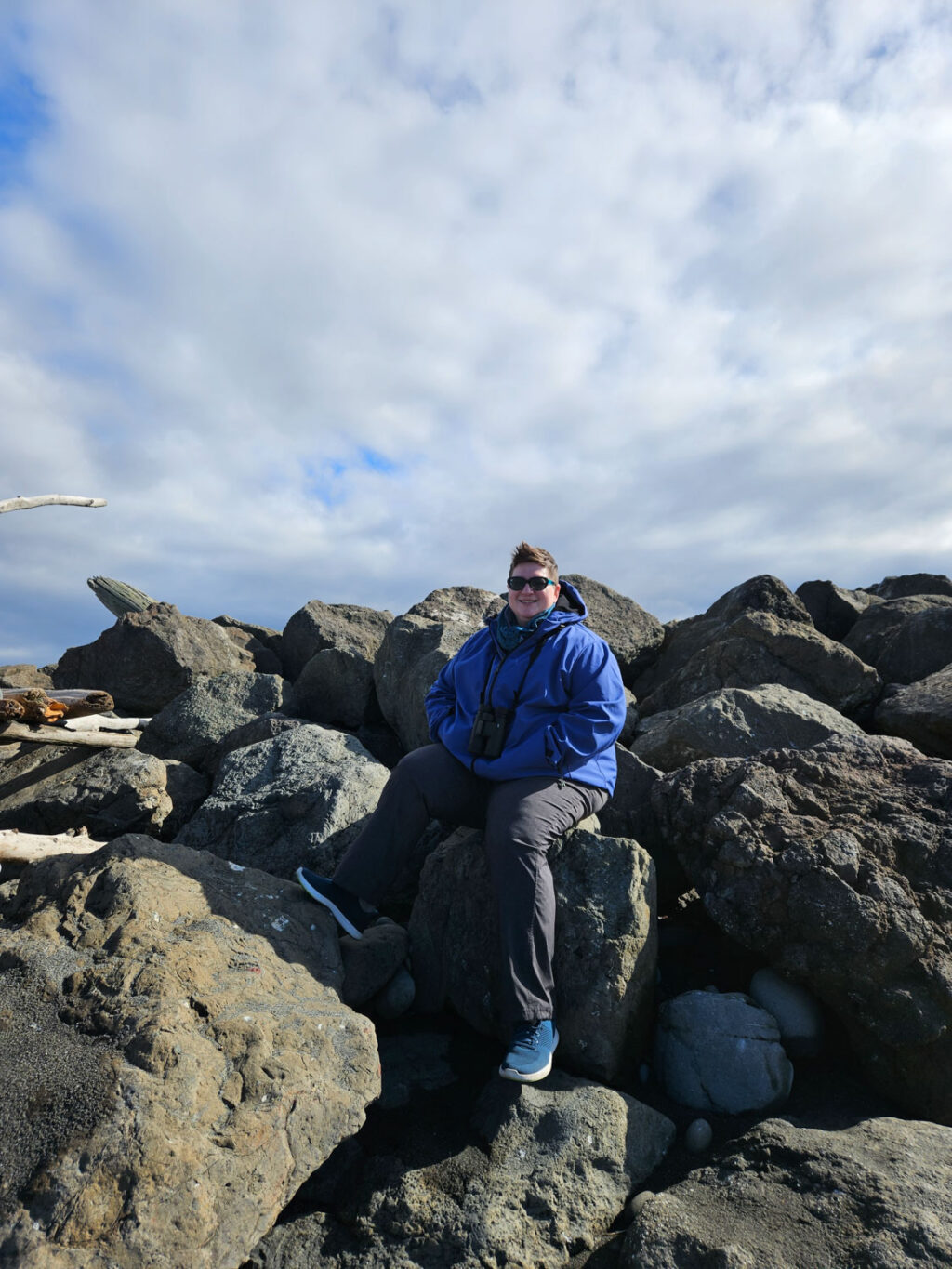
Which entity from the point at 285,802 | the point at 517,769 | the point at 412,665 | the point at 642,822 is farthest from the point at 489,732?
the point at 412,665

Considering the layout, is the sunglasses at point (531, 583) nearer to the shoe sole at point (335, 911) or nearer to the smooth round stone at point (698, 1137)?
the shoe sole at point (335, 911)

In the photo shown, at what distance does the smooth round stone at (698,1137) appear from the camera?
439cm

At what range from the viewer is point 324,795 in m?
6.59

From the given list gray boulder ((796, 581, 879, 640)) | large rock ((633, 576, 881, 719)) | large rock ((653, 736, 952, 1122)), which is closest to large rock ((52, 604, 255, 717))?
large rock ((633, 576, 881, 719))

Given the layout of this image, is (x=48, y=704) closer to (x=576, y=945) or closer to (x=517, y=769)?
(x=517, y=769)

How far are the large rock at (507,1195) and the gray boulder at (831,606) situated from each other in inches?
424

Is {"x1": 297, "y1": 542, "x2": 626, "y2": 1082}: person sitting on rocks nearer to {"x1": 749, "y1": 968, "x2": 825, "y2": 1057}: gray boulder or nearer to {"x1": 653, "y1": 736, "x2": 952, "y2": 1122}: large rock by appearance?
{"x1": 653, "y1": 736, "x2": 952, "y2": 1122}: large rock

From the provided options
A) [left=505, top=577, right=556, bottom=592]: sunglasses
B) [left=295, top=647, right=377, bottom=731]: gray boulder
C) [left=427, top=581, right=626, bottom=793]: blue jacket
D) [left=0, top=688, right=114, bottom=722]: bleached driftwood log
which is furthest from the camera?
[left=295, top=647, right=377, bottom=731]: gray boulder

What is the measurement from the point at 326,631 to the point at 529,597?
7084 millimetres

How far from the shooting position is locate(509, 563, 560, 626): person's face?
554 centimetres

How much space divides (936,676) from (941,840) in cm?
425

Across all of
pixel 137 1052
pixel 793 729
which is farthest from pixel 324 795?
pixel 793 729

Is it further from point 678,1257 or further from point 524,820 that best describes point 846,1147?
point 524,820

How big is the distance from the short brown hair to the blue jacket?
34 centimetres
